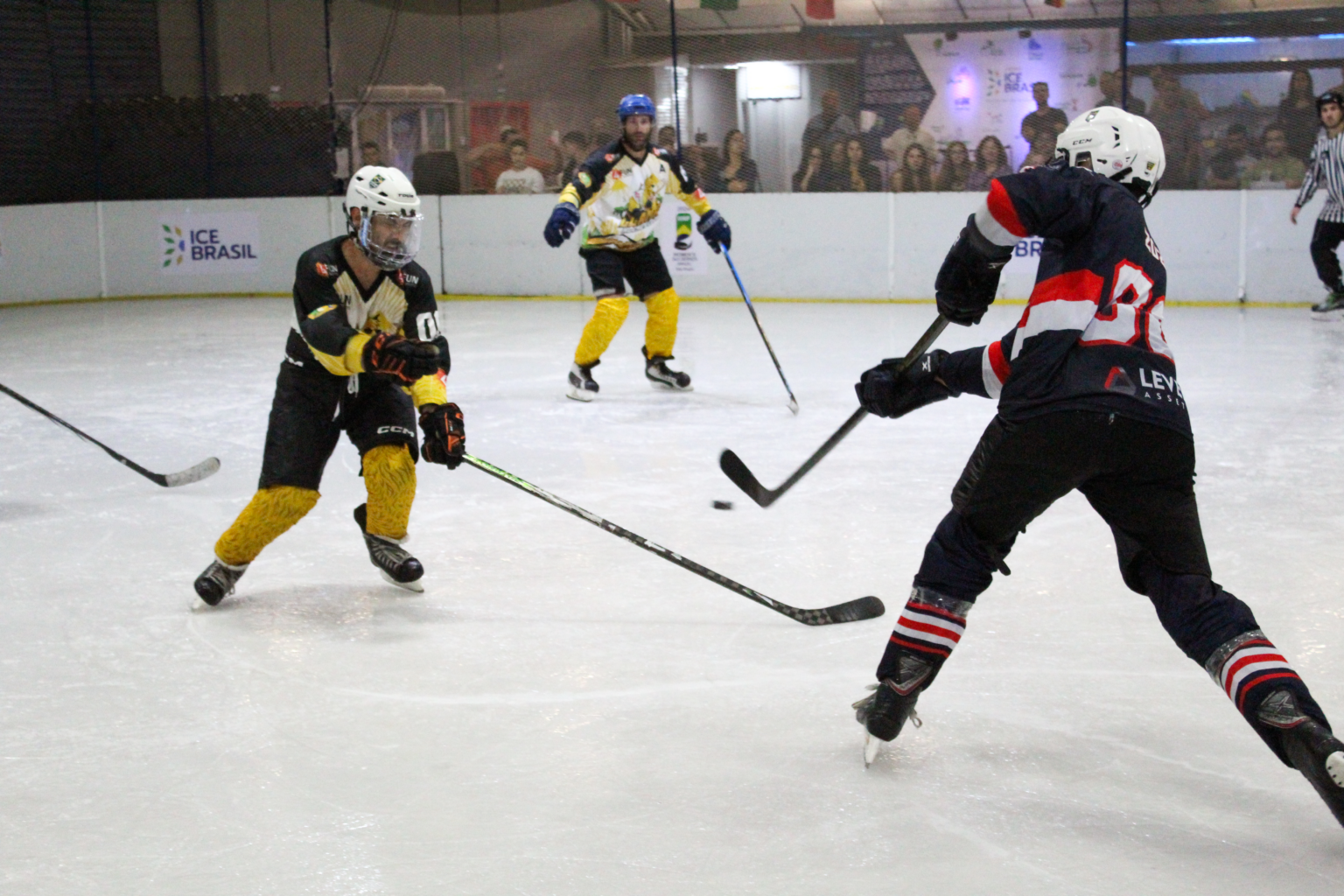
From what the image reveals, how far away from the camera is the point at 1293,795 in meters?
2.24

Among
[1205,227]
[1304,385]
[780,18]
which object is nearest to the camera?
[1304,385]

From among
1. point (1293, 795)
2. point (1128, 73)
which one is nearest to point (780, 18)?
point (1128, 73)

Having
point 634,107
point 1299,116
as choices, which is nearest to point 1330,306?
point 1299,116

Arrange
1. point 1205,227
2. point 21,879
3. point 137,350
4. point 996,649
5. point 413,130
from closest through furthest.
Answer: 1. point 21,879
2. point 996,649
3. point 137,350
4. point 1205,227
5. point 413,130

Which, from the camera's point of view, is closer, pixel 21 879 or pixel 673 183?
pixel 21 879

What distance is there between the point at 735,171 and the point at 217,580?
7.35 m

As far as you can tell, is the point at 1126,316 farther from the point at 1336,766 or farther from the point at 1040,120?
the point at 1040,120

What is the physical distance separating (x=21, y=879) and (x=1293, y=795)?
6.46 feet

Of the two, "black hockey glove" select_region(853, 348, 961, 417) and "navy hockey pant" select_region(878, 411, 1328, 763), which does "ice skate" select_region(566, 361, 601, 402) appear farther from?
"navy hockey pant" select_region(878, 411, 1328, 763)

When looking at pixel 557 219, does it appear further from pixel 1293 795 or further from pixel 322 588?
pixel 1293 795

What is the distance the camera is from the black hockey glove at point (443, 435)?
10.1 ft

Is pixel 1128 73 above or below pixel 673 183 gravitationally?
above

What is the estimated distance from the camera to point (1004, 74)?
9.59 metres

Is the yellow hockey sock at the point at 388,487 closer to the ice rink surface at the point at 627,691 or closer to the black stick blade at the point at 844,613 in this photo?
the ice rink surface at the point at 627,691
